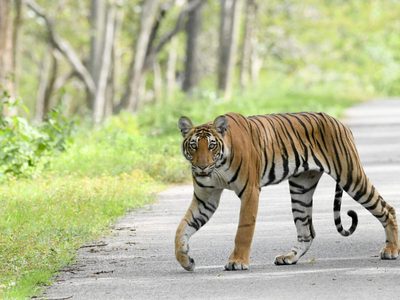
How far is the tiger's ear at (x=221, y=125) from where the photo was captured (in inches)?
249

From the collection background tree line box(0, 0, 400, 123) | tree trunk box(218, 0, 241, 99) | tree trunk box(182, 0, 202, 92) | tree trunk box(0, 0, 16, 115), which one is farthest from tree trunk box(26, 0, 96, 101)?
tree trunk box(0, 0, 16, 115)

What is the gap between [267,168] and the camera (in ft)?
22.3

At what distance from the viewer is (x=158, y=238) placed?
26.6ft

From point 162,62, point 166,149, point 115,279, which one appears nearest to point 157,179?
point 166,149

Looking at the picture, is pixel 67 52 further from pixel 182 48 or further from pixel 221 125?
pixel 182 48

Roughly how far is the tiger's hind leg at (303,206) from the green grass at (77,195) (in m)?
2.14

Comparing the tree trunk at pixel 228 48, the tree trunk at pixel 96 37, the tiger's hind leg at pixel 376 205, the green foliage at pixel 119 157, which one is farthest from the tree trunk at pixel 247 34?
the tiger's hind leg at pixel 376 205

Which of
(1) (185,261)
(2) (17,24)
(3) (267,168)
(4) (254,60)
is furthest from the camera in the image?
(4) (254,60)

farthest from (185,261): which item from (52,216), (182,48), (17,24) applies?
(182,48)

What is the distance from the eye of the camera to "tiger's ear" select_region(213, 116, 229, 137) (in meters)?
6.34

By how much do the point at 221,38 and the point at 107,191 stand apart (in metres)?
21.4

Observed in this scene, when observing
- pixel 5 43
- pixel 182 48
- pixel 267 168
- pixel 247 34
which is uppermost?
pixel 247 34

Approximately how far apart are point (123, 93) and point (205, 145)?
2544 cm

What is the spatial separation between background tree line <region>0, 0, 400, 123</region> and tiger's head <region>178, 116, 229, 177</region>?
10814 mm
